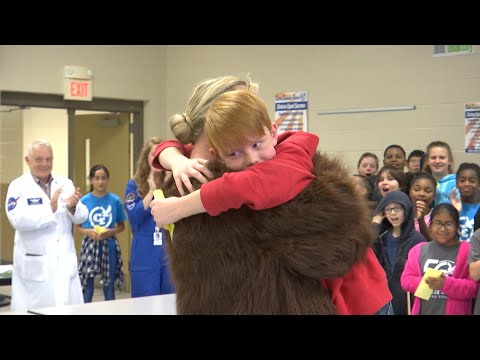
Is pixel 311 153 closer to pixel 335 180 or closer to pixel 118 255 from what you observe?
pixel 335 180

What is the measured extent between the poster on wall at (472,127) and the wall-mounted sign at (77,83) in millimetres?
4108

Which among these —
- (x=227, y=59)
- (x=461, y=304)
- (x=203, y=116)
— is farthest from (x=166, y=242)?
→ (x=227, y=59)

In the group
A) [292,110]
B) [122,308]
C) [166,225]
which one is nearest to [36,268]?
[122,308]

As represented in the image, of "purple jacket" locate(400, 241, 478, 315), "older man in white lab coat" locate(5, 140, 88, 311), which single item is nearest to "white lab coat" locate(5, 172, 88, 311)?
"older man in white lab coat" locate(5, 140, 88, 311)

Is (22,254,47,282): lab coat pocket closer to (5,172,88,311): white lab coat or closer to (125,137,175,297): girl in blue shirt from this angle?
(5,172,88,311): white lab coat

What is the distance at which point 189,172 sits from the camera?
1423mm

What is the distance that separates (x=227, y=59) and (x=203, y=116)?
6.67 metres

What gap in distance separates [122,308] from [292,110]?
16.8 ft

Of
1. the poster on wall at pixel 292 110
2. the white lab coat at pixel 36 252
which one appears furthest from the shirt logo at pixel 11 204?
the poster on wall at pixel 292 110

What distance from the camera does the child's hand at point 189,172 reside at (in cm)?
141

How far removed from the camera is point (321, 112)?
7.14 m

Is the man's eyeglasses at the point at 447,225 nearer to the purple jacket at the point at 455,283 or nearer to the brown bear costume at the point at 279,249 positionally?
the purple jacket at the point at 455,283

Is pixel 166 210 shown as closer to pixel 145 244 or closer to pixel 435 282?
pixel 435 282

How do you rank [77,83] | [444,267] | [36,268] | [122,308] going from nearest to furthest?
[122,308] → [444,267] → [36,268] → [77,83]
